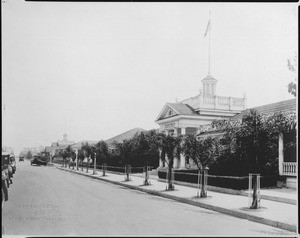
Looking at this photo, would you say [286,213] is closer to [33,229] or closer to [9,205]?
[33,229]

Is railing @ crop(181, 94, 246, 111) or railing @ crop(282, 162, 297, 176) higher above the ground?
railing @ crop(181, 94, 246, 111)

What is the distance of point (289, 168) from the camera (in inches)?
749

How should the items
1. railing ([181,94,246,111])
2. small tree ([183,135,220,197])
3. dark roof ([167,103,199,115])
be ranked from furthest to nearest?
dark roof ([167,103,199,115])
railing ([181,94,246,111])
small tree ([183,135,220,197])

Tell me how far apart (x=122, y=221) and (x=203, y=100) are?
24.5 meters

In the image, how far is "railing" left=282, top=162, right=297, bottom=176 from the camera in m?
18.6

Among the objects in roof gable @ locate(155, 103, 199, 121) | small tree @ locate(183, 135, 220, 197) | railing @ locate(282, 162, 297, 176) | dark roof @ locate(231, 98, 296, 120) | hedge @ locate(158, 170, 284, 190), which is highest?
roof gable @ locate(155, 103, 199, 121)

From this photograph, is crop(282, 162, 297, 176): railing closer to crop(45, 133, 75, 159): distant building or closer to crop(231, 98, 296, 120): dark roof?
crop(231, 98, 296, 120): dark roof

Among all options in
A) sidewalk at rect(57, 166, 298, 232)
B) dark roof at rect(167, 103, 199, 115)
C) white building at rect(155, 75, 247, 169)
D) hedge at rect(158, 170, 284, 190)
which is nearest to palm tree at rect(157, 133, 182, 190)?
hedge at rect(158, 170, 284, 190)

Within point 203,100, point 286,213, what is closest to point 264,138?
point 286,213

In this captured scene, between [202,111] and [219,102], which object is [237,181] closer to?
[202,111]

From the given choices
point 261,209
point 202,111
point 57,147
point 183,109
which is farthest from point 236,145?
point 57,147

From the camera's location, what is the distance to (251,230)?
9516 millimetres

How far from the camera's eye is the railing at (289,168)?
1864cm

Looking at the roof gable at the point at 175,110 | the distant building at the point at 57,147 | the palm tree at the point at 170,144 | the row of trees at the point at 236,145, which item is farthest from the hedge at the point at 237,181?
the distant building at the point at 57,147
